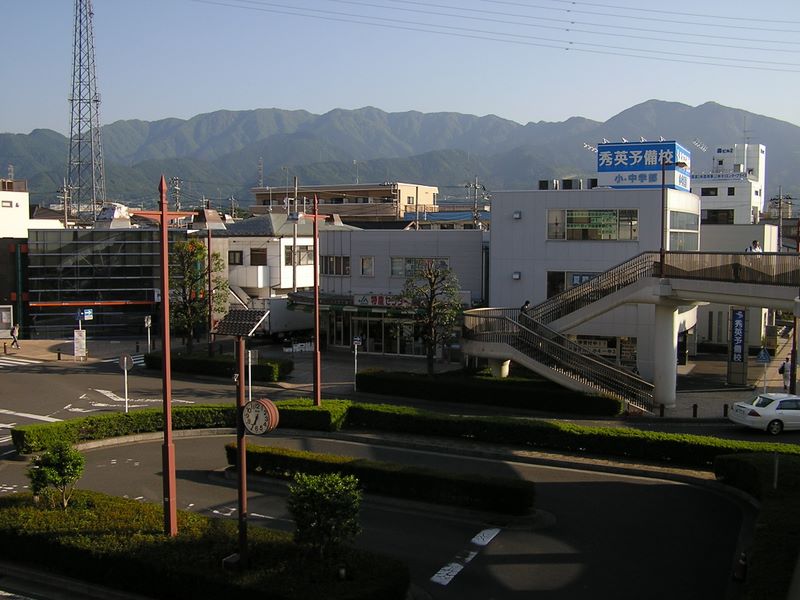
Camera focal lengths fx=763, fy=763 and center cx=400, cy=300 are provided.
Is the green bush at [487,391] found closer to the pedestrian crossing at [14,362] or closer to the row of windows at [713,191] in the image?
the pedestrian crossing at [14,362]

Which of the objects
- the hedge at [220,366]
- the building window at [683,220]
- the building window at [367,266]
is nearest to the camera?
the hedge at [220,366]

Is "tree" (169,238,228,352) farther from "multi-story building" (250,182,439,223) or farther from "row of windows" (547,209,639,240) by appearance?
"multi-story building" (250,182,439,223)

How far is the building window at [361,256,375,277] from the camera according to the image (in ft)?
138

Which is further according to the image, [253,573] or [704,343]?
[704,343]

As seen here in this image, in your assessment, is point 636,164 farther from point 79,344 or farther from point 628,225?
point 79,344

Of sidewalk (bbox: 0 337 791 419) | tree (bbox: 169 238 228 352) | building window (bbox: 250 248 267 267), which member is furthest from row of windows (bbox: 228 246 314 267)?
tree (bbox: 169 238 228 352)

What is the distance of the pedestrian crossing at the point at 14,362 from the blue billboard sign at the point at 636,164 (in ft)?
101

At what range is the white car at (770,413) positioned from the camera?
24391mm

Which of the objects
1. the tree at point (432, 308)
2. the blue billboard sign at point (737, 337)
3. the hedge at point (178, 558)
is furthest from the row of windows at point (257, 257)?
the hedge at point (178, 558)

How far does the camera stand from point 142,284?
4853 centimetres

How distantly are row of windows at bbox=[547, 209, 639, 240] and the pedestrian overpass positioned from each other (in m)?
5.61

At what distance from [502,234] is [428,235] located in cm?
521

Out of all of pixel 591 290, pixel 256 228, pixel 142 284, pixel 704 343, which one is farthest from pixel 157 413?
pixel 704 343

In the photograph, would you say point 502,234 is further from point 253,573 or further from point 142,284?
point 253,573
